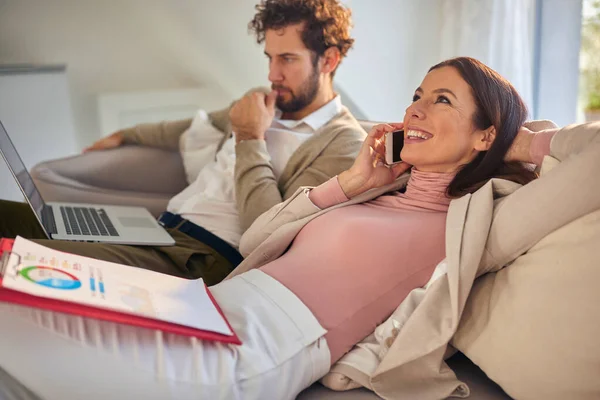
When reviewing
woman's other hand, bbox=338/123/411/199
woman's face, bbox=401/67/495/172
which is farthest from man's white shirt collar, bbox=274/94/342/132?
woman's face, bbox=401/67/495/172

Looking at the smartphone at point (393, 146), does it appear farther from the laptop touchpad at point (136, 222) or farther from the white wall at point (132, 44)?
the white wall at point (132, 44)

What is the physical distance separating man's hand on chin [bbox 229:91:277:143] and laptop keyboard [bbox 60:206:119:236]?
1.25 feet

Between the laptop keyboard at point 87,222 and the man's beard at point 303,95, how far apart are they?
529 millimetres

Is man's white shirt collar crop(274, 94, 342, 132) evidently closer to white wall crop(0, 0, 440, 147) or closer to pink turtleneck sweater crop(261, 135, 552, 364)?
pink turtleneck sweater crop(261, 135, 552, 364)

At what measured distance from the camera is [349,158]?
1536 millimetres

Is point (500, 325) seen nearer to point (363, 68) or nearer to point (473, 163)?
point (473, 163)

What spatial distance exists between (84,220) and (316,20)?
29.5 inches

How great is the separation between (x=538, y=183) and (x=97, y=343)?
2.24 ft

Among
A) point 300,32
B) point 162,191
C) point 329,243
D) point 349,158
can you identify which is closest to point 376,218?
point 329,243

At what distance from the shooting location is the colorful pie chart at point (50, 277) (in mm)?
903

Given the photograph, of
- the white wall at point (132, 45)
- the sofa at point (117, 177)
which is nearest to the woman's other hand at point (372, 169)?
the sofa at point (117, 177)

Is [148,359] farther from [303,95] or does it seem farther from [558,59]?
[558,59]

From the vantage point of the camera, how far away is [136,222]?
171 cm

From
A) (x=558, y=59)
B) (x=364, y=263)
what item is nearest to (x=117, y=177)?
(x=364, y=263)
